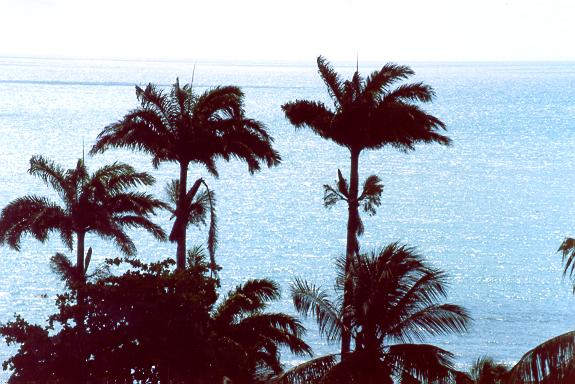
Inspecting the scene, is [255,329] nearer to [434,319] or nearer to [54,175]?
[434,319]

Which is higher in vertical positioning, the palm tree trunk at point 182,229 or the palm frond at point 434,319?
the palm tree trunk at point 182,229

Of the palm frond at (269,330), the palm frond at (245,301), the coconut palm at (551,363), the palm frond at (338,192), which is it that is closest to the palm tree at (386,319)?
the palm frond at (269,330)

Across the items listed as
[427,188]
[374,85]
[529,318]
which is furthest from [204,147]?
[427,188]

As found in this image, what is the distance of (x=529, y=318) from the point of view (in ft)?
217

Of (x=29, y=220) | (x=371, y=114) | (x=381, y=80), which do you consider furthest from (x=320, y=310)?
(x=29, y=220)

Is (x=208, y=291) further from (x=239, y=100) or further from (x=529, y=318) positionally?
(x=529, y=318)

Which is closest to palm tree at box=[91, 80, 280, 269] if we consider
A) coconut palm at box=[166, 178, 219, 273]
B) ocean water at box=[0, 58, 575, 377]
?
coconut palm at box=[166, 178, 219, 273]

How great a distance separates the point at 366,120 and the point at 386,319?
9.75m

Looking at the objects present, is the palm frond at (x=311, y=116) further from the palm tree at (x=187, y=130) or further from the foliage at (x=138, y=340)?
the foliage at (x=138, y=340)

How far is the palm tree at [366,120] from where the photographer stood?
28109 mm

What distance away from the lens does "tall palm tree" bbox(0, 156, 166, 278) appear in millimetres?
28594

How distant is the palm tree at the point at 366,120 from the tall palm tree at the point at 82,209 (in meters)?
5.34

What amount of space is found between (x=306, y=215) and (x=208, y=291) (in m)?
76.2

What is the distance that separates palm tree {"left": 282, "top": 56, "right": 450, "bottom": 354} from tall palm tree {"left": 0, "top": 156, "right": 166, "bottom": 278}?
17.5 feet
